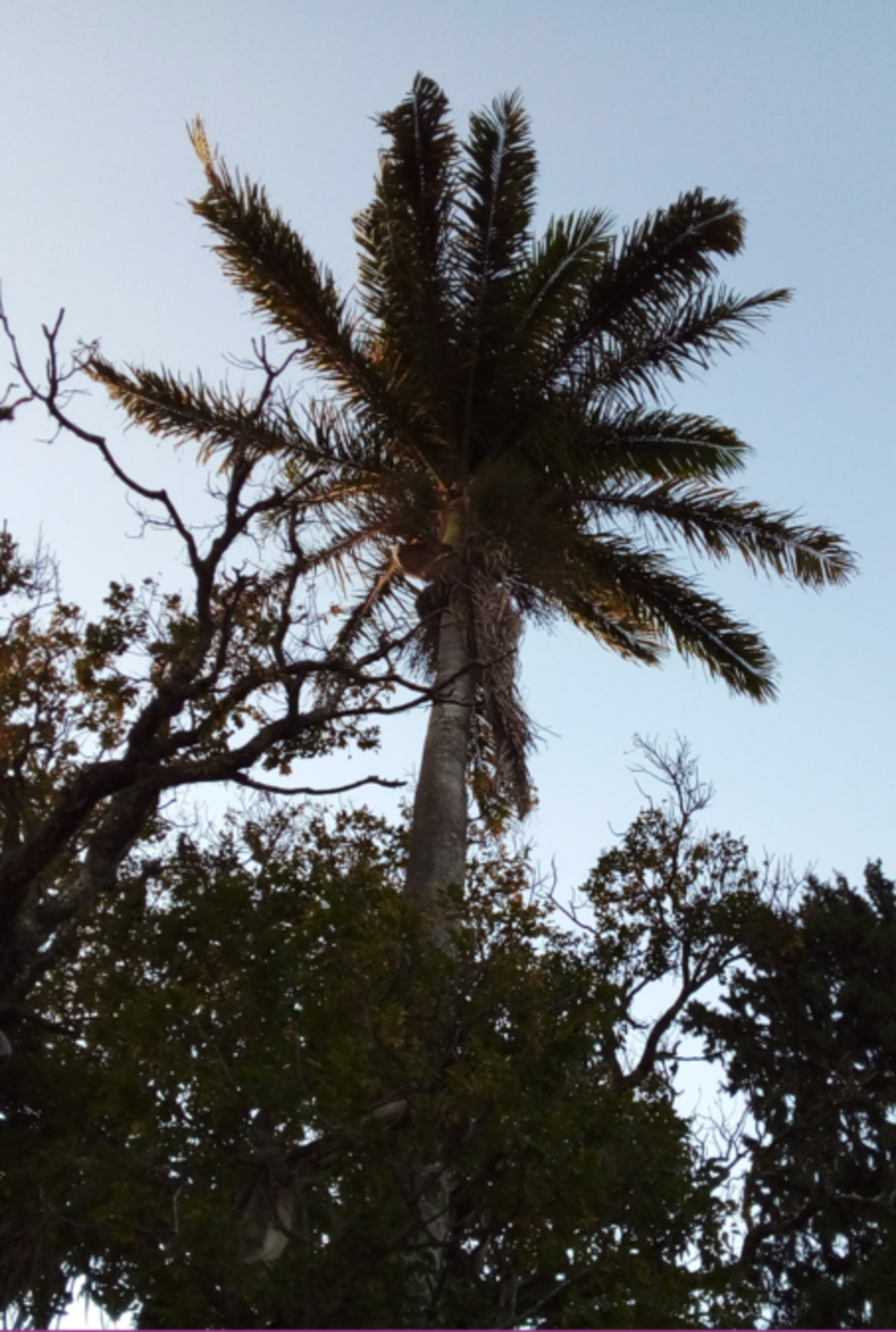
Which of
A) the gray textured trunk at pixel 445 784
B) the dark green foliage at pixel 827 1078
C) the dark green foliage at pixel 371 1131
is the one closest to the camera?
the dark green foliage at pixel 371 1131

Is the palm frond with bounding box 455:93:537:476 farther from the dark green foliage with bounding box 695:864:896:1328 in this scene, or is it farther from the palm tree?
the dark green foliage with bounding box 695:864:896:1328

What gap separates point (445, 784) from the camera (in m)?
9.42

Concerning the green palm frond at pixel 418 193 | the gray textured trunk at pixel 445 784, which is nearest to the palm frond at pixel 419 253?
the green palm frond at pixel 418 193

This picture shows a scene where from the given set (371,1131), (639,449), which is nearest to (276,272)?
(639,449)

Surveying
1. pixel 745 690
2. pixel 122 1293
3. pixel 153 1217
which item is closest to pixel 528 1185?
pixel 153 1217

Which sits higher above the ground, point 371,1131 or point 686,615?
point 686,615

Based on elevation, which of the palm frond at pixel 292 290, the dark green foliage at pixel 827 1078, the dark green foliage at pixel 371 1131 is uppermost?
the palm frond at pixel 292 290

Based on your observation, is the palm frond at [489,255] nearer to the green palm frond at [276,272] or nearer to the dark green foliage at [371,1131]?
the green palm frond at [276,272]

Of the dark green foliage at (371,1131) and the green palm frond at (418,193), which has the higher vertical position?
the green palm frond at (418,193)

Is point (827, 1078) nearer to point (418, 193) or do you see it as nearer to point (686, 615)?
point (686, 615)

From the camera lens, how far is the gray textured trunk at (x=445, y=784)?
8.52 m

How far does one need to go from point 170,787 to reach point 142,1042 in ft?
8.68

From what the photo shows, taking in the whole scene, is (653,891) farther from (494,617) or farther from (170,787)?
(170,787)

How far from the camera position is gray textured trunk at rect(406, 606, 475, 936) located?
27.9ft
